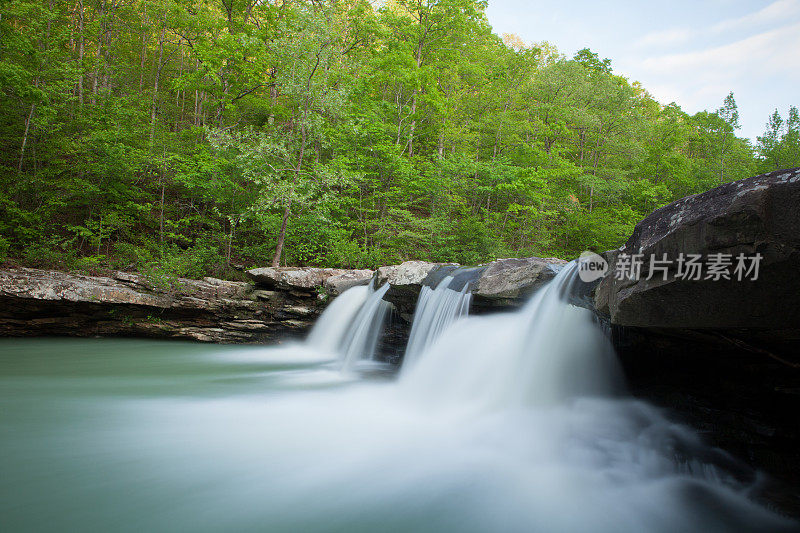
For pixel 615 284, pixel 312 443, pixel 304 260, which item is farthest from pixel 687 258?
pixel 304 260

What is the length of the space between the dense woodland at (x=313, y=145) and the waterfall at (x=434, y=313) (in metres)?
5.68

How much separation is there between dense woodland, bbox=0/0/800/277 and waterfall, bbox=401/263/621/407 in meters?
7.72

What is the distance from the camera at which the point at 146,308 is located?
912 cm

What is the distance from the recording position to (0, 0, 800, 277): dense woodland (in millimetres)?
11352

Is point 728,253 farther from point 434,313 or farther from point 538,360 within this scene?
point 434,313

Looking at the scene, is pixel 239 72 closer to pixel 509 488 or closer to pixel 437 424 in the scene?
pixel 437 424

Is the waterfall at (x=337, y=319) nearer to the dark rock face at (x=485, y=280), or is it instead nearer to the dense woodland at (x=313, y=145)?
the dark rock face at (x=485, y=280)

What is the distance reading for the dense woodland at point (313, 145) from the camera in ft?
37.2

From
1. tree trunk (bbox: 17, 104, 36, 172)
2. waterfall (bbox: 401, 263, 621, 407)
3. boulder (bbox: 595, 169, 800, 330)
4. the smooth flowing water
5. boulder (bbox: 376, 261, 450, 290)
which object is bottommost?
the smooth flowing water

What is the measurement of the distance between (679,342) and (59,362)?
9536 millimetres

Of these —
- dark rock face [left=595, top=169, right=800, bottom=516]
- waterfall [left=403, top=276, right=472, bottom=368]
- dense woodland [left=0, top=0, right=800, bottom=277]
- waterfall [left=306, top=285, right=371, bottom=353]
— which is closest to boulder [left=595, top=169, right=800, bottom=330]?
dark rock face [left=595, top=169, right=800, bottom=516]

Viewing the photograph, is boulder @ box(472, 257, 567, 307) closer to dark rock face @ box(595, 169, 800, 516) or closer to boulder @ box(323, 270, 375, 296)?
dark rock face @ box(595, 169, 800, 516)

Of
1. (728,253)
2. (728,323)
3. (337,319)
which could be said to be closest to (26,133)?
(337,319)

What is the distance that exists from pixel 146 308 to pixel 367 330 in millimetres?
5188
